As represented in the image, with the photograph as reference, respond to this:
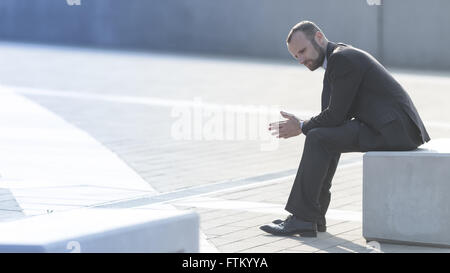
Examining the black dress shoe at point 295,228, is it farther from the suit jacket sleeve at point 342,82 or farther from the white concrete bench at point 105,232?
the white concrete bench at point 105,232

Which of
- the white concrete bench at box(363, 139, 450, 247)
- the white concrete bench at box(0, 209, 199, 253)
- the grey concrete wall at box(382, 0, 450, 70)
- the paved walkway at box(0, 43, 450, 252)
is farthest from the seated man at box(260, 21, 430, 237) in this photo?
the grey concrete wall at box(382, 0, 450, 70)

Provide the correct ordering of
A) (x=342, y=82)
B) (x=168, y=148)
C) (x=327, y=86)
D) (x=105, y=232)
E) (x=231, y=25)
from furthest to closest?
(x=231, y=25)
(x=168, y=148)
(x=327, y=86)
(x=342, y=82)
(x=105, y=232)

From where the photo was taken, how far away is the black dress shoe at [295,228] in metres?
6.28


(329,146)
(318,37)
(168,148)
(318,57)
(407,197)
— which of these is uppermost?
(318,37)

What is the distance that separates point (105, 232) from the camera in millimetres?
3812

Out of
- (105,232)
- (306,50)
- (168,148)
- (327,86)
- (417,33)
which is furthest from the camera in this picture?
(417,33)

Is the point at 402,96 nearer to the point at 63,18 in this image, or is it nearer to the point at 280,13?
the point at 280,13

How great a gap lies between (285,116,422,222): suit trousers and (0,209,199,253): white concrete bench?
212 cm

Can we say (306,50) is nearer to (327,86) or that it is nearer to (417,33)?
(327,86)

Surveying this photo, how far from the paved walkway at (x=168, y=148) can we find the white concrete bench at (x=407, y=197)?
0.30 feet

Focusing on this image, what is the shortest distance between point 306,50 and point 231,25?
17284 mm

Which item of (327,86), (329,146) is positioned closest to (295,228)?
(329,146)

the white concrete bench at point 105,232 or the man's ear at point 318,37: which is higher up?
the man's ear at point 318,37

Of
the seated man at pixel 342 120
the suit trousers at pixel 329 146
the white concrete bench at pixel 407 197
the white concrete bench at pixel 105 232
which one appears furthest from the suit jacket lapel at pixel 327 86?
the white concrete bench at pixel 105 232
